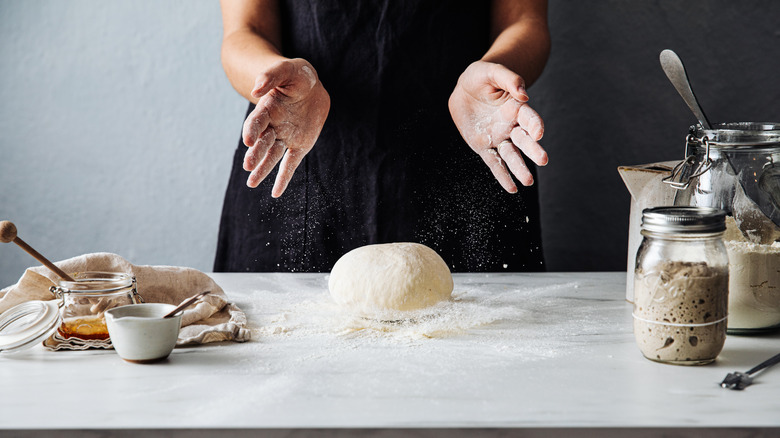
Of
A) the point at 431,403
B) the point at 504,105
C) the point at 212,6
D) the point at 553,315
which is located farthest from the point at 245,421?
the point at 212,6

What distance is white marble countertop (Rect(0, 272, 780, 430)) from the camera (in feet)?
2.35

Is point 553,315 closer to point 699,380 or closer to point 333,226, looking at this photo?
point 699,380

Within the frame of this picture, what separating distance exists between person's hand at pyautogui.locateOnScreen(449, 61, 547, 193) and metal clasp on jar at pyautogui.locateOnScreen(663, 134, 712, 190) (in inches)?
8.1

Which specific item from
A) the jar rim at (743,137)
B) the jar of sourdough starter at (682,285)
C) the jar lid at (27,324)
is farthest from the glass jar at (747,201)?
the jar lid at (27,324)

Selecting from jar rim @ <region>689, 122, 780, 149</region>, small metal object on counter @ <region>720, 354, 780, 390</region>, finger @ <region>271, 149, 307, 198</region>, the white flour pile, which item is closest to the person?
finger @ <region>271, 149, 307, 198</region>

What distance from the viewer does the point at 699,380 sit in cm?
82

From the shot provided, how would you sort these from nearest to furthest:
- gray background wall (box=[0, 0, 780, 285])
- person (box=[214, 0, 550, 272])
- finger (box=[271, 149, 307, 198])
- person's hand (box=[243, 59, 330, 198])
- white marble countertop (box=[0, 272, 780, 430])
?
white marble countertop (box=[0, 272, 780, 430]) < person's hand (box=[243, 59, 330, 198]) < finger (box=[271, 149, 307, 198]) < person (box=[214, 0, 550, 272]) < gray background wall (box=[0, 0, 780, 285])

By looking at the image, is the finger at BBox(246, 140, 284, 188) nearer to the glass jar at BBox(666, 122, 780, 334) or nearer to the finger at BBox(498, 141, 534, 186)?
the finger at BBox(498, 141, 534, 186)

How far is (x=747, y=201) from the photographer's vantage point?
96 cm

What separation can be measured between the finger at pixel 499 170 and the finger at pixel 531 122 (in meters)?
0.12

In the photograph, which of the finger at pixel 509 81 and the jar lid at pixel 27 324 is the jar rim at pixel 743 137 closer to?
the finger at pixel 509 81

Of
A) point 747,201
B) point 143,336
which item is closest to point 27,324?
point 143,336

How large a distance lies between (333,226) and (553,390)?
41.6 inches

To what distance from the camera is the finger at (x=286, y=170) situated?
1329 mm
